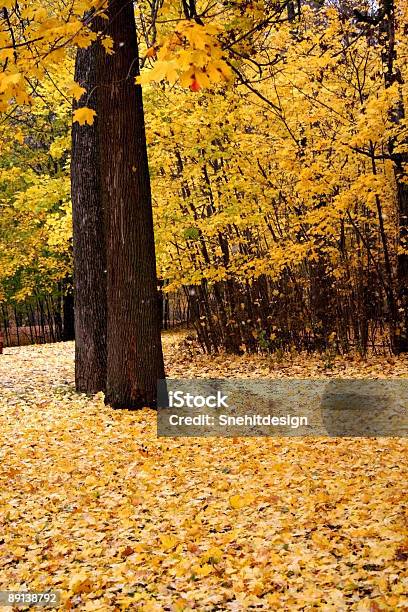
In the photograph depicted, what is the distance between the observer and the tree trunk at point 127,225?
7.23 metres

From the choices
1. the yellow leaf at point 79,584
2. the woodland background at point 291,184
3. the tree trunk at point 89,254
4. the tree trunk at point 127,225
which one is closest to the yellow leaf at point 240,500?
the yellow leaf at point 79,584

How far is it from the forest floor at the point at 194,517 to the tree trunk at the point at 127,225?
1.79 ft

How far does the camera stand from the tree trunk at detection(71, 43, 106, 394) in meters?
8.73

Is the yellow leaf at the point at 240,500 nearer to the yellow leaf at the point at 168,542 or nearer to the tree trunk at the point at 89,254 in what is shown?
the yellow leaf at the point at 168,542

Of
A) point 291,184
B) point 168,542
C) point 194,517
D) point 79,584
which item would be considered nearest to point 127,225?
point 194,517

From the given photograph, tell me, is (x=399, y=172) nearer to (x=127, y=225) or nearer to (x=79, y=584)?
(x=127, y=225)

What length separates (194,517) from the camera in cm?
469

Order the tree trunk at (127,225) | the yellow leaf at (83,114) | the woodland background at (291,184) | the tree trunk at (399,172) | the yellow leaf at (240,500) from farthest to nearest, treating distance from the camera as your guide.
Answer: the tree trunk at (399,172) → the woodland background at (291,184) → the tree trunk at (127,225) → the yellow leaf at (240,500) → the yellow leaf at (83,114)

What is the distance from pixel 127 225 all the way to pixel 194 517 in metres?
3.62

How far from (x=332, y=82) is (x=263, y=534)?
856 centimetres

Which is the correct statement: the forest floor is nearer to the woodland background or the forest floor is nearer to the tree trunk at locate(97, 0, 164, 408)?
the tree trunk at locate(97, 0, 164, 408)

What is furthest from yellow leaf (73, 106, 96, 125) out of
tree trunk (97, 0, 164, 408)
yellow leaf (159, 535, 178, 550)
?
tree trunk (97, 0, 164, 408)

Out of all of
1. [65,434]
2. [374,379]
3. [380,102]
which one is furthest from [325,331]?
[65,434]

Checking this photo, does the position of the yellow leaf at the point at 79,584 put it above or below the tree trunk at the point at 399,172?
below
